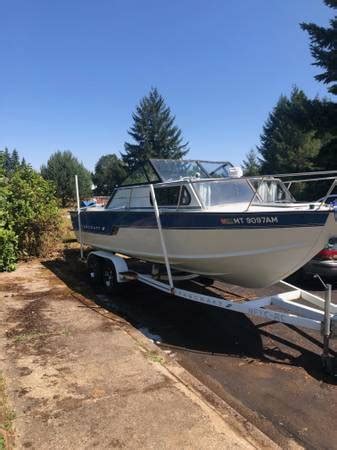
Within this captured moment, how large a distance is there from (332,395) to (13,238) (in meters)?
8.03

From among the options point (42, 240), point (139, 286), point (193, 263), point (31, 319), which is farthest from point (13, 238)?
point (193, 263)

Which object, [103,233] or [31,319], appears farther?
[103,233]

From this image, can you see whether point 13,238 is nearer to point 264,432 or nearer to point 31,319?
point 31,319

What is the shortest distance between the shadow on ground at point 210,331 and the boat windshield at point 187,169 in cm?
227

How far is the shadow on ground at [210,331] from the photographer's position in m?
4.85

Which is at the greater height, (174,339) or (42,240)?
(42,240)

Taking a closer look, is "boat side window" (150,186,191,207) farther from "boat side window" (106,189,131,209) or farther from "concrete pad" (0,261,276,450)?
"concrete pad" (0,261,276,450)

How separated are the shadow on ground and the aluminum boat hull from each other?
659 millimetres

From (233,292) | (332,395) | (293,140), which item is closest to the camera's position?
(332,395)

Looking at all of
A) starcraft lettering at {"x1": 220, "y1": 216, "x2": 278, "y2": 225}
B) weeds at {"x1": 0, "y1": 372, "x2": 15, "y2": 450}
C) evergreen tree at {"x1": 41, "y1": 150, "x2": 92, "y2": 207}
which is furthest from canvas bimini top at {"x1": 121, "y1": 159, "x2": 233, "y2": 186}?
evergreen tree at {"x1": 41, "y1": 150, "x2": 92, "y2": 207}

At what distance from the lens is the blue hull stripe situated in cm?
477

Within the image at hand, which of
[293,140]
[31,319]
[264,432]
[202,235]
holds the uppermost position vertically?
[293,140]

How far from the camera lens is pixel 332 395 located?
388 cm

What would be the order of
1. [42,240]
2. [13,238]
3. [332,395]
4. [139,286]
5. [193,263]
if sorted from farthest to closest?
1. [42,240]
2. [13,238]
3. [139,286]
4. [193,263]
5. [332,395]
